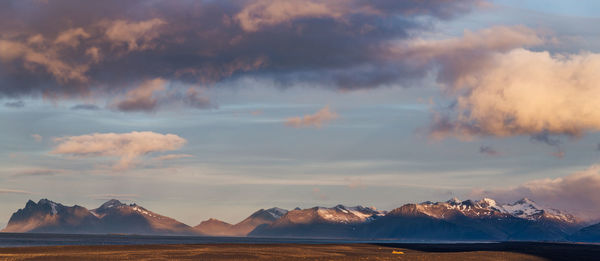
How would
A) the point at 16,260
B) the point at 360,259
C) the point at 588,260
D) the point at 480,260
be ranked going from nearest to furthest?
1. the point at 16,260
2. the point at 360,259
3. the point at 480,260
4. the point at 588,260

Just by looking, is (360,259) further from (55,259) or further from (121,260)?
(55,259)

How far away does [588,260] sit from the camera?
154 meters

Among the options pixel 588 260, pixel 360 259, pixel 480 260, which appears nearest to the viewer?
pixel 360 259

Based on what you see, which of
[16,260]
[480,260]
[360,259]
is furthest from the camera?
[480,260]

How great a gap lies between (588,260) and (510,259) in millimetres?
18201

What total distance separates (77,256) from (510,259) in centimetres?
8629

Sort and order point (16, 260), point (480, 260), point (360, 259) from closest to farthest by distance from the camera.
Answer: point (16, 260) < point (360, 259) < point (480, 260)

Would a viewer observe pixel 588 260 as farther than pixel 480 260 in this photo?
Yes

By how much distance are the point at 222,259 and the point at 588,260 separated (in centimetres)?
7996

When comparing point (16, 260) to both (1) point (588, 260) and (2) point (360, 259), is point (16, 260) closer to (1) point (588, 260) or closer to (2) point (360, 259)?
(2) point (360, 259)

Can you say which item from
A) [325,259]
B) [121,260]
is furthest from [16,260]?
[325,259]

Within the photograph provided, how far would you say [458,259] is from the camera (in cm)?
14575

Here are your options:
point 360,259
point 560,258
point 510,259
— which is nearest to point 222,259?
point 360,259

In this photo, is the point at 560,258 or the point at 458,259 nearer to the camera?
the point at 458,259
